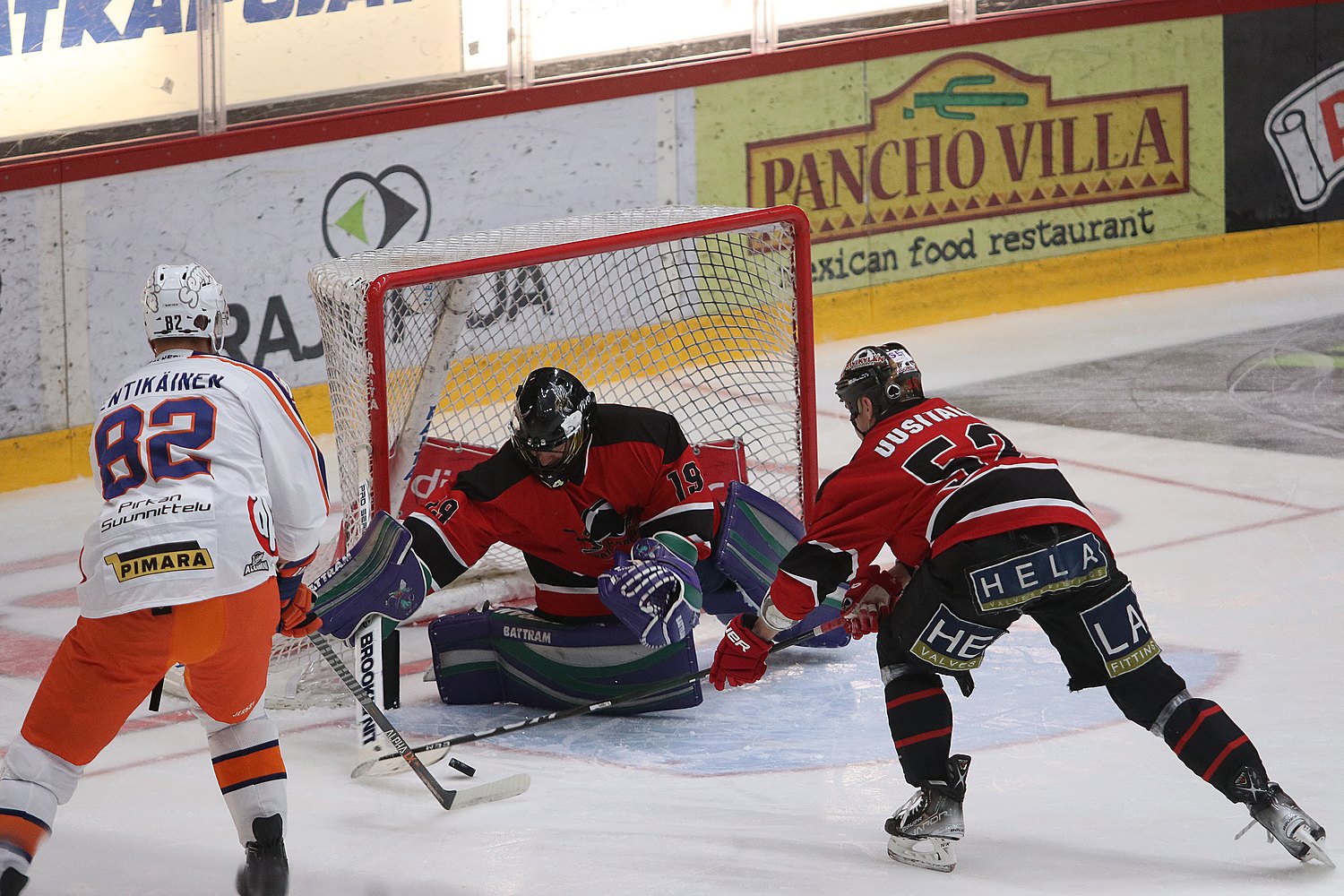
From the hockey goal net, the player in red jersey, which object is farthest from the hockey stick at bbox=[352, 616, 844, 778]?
the hockey goal net

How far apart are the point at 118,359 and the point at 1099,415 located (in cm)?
328

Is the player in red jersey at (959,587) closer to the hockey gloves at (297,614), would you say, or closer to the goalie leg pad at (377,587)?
the hockey gloves at (297,614)

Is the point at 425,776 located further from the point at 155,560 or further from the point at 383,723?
the point at 155,560

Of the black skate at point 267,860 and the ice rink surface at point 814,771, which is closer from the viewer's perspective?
the black skate at point 267,860

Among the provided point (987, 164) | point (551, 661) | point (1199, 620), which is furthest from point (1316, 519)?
point (987, 164)

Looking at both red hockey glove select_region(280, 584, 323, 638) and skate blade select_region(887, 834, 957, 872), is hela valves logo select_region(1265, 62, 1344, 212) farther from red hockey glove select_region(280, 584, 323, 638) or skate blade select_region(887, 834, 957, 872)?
red hockey glove select_region(280, 584, 323, 638)

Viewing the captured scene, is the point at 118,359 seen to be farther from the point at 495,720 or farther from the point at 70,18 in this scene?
the point at 495,720

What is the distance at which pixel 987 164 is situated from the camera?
7.92m

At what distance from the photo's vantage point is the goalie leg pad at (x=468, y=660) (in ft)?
13.7

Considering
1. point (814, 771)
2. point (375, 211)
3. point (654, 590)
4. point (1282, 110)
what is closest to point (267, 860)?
point (654, 590)

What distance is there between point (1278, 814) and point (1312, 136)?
19.6ft

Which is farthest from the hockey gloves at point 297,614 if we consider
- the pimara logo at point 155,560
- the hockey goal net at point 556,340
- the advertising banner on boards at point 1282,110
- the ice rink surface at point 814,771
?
the advertising banner on boards at point 1282,110

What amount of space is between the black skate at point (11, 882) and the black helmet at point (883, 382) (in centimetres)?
152

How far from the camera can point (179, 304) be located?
3.09 meters
